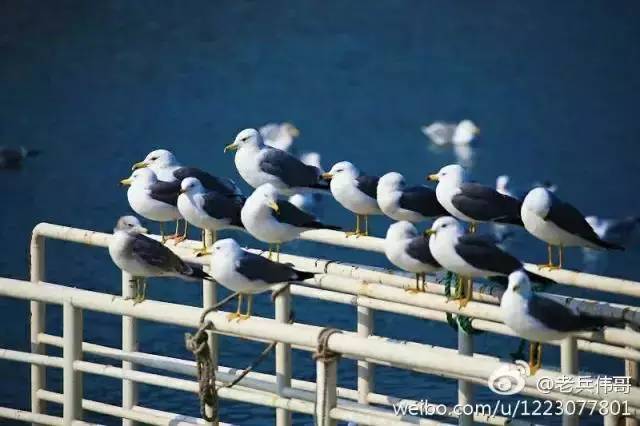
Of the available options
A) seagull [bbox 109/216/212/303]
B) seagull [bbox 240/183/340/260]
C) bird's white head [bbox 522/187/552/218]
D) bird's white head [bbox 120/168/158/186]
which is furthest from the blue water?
seagull [bbox 109/216/212/303]

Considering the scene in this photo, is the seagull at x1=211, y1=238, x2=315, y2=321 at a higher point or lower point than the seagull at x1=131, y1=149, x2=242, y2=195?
lower

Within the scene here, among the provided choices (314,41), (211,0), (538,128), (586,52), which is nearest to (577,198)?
(538,128)

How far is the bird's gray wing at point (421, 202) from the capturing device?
611cm

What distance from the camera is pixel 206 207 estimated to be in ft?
19.8

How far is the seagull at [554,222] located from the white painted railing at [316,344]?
0.42m

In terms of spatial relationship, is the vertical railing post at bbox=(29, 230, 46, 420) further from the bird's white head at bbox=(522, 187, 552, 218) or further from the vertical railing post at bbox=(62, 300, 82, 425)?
the bird's white head at bbox=(522, 187, 552, 218)

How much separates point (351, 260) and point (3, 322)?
2283 millimetres

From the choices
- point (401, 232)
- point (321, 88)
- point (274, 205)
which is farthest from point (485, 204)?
point (321, 88)

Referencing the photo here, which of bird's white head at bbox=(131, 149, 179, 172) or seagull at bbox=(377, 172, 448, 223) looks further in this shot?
bird's white head at bbox=(131, 149, 179, 172)

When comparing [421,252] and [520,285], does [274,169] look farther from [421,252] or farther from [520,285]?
[520,285]

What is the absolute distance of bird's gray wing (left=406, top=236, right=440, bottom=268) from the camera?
5359 mm

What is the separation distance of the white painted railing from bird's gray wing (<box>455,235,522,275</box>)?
160mm

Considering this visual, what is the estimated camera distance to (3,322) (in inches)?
397

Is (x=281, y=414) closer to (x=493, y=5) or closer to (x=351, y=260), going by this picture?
(x=351, y=260)
